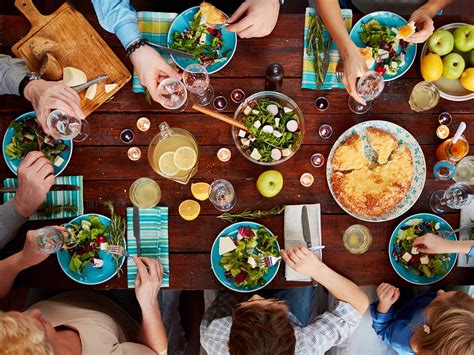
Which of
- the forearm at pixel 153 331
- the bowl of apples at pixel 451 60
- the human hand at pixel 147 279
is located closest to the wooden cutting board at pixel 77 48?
the human hand at pixel 147 279

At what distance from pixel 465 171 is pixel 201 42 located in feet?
4.59

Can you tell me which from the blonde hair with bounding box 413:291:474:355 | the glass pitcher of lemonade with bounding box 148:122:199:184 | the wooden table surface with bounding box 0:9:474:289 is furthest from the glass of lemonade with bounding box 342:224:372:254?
the glass pitcher of lemonade with bounding box 148:122:199:184

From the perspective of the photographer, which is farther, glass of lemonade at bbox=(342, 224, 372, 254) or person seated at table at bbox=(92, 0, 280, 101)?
glass of lemonade at bbox=(342, 224, 372, 254)

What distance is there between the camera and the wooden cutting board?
6.95 ft

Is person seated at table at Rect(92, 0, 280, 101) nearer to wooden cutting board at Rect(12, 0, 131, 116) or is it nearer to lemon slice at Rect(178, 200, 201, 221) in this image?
wooden cutting board at Rect(12, 0, 131, 116)

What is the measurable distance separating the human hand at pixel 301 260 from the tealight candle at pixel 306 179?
298 millimetres

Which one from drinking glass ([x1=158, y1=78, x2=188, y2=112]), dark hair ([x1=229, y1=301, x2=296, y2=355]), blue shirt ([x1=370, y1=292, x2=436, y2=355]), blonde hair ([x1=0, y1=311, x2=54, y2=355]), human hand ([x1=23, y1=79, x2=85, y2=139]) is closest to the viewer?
blonde hair ([x1=0, y1=311, x2=54, y2=355])

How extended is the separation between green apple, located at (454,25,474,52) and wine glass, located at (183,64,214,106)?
1.17 meters

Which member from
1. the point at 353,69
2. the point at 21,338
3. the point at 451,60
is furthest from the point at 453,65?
the point at 21,338

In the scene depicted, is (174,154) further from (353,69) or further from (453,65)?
(453,65)

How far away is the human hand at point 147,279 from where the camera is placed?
2.09m

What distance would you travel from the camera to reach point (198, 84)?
6.98ft

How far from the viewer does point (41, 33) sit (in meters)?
2.13

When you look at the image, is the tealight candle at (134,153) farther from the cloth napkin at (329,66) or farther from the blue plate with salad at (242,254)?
the cloth napkin at (329,66)
